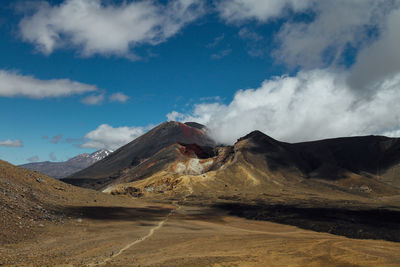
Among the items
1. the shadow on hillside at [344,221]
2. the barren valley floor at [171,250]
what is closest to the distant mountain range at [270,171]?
the shadow on hillside at [344,221]

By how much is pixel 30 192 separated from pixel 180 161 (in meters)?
111

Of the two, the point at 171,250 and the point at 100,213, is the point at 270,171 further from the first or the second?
the point at 171,250

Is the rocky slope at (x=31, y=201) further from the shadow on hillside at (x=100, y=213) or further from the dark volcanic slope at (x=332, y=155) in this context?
the dark volcanic slope at (x=332, y=155)

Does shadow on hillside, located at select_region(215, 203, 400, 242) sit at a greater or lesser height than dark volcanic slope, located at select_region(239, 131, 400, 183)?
lesser

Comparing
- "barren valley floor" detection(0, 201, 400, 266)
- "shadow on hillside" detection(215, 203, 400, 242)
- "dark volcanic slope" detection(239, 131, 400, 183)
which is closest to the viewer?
"barren valley floor" detection(0, 201, 400, 266)

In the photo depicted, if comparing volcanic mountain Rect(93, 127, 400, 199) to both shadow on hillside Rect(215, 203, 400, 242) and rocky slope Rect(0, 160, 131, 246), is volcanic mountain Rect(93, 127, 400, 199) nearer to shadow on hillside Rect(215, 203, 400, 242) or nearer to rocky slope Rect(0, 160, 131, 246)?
shadow on hillside Rect(215, 203, 400, 242)

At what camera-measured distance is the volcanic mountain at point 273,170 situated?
122125mm

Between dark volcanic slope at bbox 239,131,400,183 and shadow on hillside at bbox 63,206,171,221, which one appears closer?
shadow on hillside at bbox 63,206,171,221

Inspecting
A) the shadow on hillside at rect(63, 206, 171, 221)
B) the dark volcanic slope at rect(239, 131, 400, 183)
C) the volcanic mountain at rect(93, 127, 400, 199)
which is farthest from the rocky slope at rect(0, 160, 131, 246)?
the dark volcanic slope at rect(239, 131, 400, 183)

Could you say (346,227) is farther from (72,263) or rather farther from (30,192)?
(30,192)

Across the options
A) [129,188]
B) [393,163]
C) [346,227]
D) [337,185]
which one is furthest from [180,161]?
[346,227]

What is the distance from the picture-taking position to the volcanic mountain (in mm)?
122125

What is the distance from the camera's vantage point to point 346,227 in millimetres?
46156

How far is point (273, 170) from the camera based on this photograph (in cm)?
15012
